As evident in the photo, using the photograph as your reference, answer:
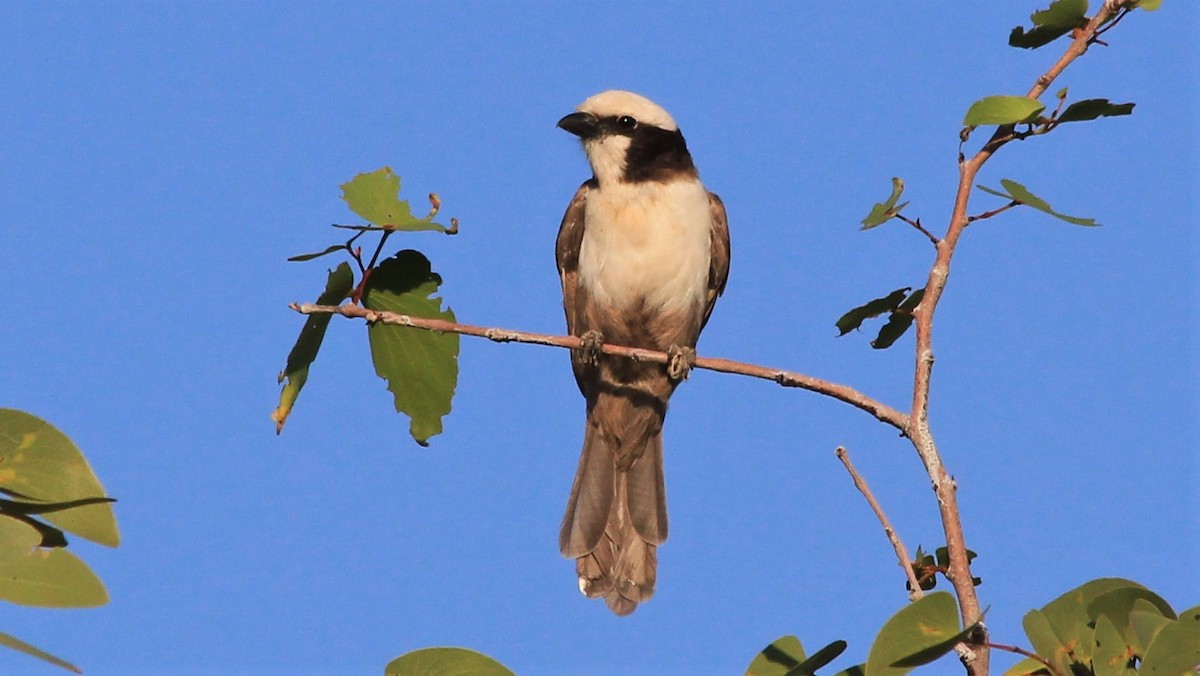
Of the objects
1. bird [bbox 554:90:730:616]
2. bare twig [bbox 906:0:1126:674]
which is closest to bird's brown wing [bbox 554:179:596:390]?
bird [bbox 554:90:730:616]

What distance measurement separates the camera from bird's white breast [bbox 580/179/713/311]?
7.17 meters

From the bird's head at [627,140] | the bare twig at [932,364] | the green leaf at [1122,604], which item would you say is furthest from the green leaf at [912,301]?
the bird's head at [627,140]

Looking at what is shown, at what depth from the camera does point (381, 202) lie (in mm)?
4352

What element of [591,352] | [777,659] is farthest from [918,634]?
[591,352]

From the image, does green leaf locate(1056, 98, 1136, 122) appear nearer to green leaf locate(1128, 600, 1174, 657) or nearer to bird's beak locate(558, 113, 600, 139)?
green leaf locate(1128, 600, 1174, 657)

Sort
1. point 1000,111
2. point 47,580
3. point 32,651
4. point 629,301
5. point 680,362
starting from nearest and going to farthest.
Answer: point 32,651 < point 47,580 < point 1000,111 < point 680,362 < point 629,301

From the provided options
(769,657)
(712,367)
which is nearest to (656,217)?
(712,367)

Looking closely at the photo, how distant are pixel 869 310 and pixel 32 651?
2.77 meters

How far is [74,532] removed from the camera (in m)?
3.01

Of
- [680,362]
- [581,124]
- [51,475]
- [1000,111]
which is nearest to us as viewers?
[51,475]

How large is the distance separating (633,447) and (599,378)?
18.6 inches

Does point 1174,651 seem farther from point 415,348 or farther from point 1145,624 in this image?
point 415,348

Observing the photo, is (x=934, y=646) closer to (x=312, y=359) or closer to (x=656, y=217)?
(x=312, y=359)

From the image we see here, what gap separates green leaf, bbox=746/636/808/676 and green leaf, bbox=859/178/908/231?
131 centimetres
